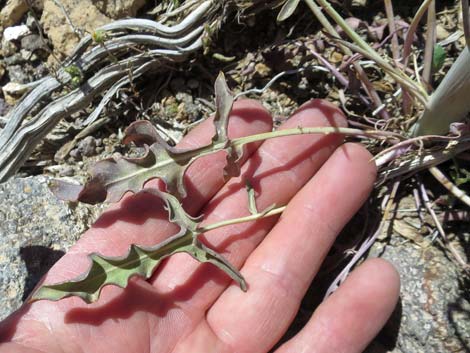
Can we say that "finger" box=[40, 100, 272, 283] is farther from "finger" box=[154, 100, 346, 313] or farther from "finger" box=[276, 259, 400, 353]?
"finger" box=[276, 259, 400, 353]

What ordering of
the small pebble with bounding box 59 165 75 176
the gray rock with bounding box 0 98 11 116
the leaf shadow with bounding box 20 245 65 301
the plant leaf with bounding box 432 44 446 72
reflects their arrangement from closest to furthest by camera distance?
the plant leaf with bounding box 432 44 446 72, the leaf shadow with bounding box 20 245 65 301, the small pebble with bounding box 59 165 75 176, the gray rock with bounding box 0 98 11 116

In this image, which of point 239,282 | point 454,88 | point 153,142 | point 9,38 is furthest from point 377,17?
point 9,38

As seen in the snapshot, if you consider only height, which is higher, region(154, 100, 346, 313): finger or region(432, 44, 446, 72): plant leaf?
region(432, 44, 446, 72): plant leaf

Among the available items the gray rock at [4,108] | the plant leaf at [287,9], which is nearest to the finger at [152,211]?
the plant leaf at [287,9]

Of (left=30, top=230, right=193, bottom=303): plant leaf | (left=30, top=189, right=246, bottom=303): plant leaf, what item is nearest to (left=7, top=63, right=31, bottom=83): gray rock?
(left=30, top=189, right=246, bottom=303): plant leaf

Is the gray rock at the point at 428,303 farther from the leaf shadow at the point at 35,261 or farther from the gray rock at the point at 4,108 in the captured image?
the gray rock at the point at 4,108

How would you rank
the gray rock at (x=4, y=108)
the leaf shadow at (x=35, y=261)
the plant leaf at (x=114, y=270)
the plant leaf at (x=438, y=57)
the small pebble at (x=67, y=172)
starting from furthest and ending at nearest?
the gray rock at (x=4, y=108) → the small pebble at (x=67, y=172) → the leaf shadow at (x=35, y=261) → the plant leaf at (x=438, y=57) → the plant leaf at (x=114, y=270)

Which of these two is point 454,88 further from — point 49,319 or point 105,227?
A: point 49,319

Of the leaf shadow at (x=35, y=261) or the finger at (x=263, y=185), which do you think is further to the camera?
the leaf shadow at (x=35, y=261)
